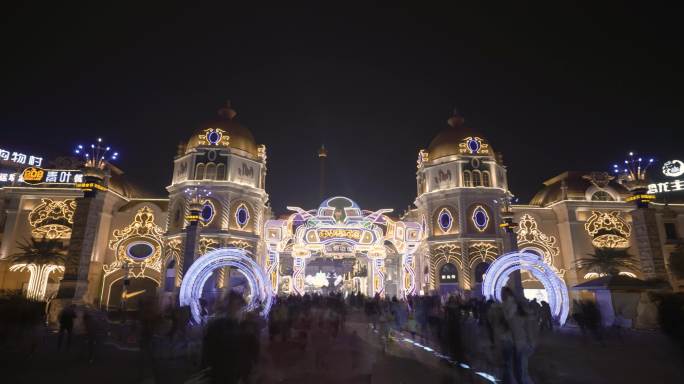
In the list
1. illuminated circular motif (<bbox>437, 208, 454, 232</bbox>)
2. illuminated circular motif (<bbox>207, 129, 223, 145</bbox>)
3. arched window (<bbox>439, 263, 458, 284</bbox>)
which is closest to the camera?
arched window (<bbox>439, 263, 458, 284</bbox>)

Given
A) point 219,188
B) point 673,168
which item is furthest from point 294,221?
point 673,168

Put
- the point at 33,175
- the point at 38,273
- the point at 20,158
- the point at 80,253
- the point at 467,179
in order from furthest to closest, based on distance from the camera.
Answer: the point at 20,158 → the point at 467,179 → the point at 33,175 → the point at 38,273 → the point at 80,253

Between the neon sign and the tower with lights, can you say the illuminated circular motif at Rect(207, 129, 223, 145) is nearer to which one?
the tower with lights

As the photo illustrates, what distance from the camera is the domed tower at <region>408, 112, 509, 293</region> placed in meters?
36.1

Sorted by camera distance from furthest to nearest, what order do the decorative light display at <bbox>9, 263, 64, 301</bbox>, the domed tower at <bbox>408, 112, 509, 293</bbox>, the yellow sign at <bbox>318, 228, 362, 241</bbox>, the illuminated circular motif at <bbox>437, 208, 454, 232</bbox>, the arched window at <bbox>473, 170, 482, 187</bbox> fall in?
the arched window at <bbox>473, 170, 482, 187</bbox> < the illuminated circular motif at <bbox>437, 208, 454, 232</bbox> < the domed tower at <bbox>408, 112, 509, 293</bbox> < the yellow sign at <bbox>318, 228, 362, 241</bbox> < the decorative light display at <bbox>9, 263, 64, 301</bbox>

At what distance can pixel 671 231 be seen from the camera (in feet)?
134

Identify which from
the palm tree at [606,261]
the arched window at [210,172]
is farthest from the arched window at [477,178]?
the arched window at [210,172]

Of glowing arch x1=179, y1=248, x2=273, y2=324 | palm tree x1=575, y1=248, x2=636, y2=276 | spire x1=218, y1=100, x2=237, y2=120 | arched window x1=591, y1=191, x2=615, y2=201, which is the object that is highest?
spire x1=218, y1=100, x2=237, y2=120

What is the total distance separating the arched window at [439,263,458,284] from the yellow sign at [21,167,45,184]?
36.4 meters

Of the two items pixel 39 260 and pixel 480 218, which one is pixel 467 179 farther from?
pixel 39 260

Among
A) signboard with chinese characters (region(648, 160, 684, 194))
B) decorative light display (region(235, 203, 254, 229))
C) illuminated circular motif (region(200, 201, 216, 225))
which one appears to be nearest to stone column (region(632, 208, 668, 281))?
signboard with chinese characters (region(648, 160, 684, 194))

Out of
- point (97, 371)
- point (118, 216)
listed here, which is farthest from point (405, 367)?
point (118, 216)

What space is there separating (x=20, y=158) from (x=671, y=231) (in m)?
65.4

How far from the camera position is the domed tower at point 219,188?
117 ft
